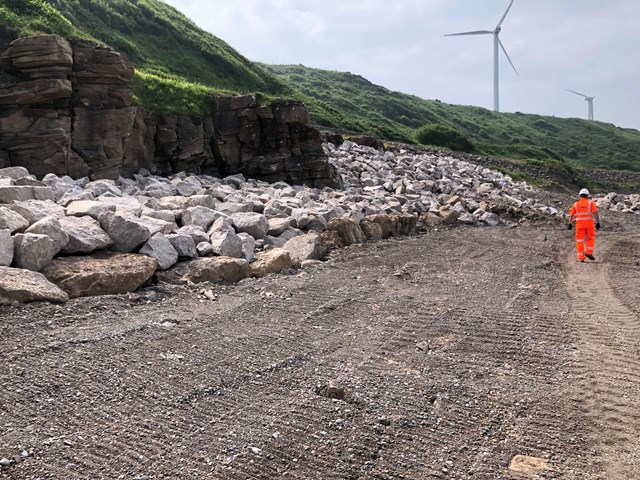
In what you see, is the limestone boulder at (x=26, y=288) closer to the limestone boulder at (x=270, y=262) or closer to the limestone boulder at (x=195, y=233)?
the limestone boulder at (x=195, y=233)

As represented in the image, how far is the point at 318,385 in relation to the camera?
A: 4453mm

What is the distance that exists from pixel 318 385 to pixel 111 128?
30.8ft

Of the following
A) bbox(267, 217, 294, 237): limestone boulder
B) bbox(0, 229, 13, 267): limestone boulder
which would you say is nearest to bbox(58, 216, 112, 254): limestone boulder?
bbox(0, 229, 13, 267): limestone boulder

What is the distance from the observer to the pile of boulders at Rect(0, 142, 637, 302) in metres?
6.18

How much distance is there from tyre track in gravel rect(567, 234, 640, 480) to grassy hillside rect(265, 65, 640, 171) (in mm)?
30608

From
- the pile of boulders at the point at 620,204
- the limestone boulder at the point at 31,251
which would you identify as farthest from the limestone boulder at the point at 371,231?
the pile of boulders at the point at 620,204

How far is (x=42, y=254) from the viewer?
6105 millimetres

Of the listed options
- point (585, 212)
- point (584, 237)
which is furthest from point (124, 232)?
point (584, 237)

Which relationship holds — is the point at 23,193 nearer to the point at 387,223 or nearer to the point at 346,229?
the point at 346,229

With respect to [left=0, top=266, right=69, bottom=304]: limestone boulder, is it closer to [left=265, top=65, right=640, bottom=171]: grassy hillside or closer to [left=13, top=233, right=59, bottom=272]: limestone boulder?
[left=13, top=233, right=59, bottom=272]: limestone boulder

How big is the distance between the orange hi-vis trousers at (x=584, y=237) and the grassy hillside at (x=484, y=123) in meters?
27.4

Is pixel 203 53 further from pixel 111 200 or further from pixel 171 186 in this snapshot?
pixel 111 200

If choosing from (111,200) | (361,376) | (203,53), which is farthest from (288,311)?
(203,53)

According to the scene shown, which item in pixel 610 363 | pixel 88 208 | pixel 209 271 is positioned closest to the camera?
pixel 610 363
